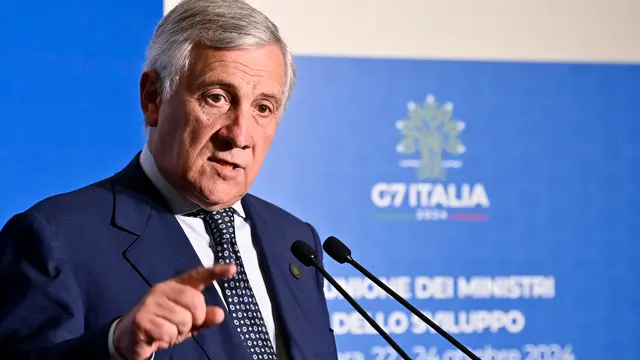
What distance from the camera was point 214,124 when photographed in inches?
80.3

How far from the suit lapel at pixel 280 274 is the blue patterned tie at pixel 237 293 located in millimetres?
71

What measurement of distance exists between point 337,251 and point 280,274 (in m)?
0.25

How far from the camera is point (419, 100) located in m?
3.42

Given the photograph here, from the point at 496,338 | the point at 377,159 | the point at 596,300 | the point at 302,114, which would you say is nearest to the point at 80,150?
the point at 302,114

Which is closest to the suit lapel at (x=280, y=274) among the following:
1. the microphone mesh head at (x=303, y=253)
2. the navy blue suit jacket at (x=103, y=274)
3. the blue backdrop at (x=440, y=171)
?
the navy blue suit jacket at (x=103, y=274)

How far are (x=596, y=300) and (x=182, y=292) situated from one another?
2.47 metres

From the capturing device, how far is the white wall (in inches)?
130

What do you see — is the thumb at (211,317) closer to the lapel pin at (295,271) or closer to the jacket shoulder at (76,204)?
the jacket shoulder at (76,204)

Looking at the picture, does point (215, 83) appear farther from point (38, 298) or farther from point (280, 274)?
point (38, 298)

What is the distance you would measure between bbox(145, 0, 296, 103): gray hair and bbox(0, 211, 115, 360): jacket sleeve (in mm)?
437

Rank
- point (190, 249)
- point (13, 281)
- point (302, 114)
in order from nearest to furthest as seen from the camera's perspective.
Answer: point (13, 281) → point (190, 249) → point (302, 114)

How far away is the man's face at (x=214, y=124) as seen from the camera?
2.04 m

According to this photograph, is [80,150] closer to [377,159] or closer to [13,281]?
[377,159]

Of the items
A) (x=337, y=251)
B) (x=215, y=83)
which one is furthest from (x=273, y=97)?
(x=337, y=251)
